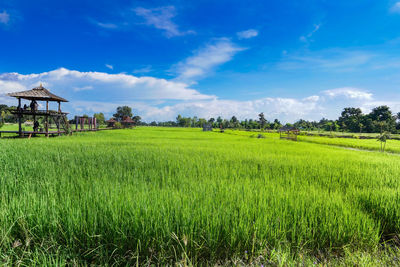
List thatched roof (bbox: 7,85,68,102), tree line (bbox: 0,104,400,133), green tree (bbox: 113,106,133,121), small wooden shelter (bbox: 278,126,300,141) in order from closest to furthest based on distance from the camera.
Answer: thatched roof (bbox: 7,85,68,102)
small wooden shelter (bbox: 278,126,300,141)
tree line (bbox: 0,104,400,133)
green tree (bbox: 113,106,133,121)

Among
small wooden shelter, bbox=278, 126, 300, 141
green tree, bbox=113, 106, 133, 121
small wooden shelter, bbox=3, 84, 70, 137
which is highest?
green tree, bbox=113, 106, 133, 121

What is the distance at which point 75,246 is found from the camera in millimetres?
1899

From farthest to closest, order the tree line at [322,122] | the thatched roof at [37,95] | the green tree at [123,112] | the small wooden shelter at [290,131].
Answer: the green tree at [123,112]
the tree line at [322,122]
the small wooden shelter at [290,131]
the thatched roof at [37,95]

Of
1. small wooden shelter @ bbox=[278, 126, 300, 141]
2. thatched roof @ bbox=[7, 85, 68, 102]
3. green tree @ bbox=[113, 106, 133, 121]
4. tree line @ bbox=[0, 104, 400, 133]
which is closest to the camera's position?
thatched roof @ bbox=[7, 85, 68, 102]

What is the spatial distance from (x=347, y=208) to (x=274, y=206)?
1270 mm

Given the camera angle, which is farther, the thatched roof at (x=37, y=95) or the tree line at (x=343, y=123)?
the tree line at (x=343, y=123)

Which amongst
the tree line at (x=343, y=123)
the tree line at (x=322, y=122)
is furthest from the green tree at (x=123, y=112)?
the tree line at (x=343, y=123)

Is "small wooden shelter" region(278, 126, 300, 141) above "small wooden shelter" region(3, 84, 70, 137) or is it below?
below

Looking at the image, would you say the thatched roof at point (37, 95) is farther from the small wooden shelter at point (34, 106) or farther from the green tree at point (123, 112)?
the green tree at point (123, 112)

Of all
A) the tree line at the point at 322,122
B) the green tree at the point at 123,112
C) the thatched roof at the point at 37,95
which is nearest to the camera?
the thatched roof at the point at 37,95

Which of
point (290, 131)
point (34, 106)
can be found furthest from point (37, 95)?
point (290, 131)

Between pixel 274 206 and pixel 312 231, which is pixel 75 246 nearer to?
pixel 274 206

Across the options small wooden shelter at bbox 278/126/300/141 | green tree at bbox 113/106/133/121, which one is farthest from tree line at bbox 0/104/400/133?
small wooden shelter at bbox 278/126/300/141

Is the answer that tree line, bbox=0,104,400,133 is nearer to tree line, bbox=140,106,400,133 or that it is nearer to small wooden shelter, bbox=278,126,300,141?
tree line, bbox=140,106,400,133
